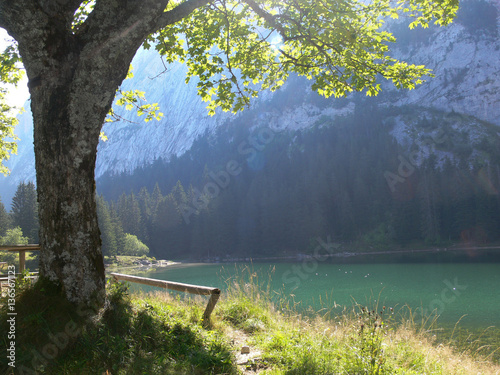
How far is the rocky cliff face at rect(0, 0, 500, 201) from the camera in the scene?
11244cm

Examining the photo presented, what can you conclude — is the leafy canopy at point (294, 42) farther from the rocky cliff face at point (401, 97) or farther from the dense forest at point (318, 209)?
the rocky cliff face at point (401, 97)

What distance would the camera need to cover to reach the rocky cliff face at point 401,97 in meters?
112

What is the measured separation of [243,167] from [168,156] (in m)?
58.3

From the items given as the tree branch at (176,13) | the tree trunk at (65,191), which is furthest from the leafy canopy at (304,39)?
the tree trunk at (65,191)

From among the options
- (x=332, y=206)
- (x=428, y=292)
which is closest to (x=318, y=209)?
(x=332, y=206)

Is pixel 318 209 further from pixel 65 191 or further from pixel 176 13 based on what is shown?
pixel 65 191

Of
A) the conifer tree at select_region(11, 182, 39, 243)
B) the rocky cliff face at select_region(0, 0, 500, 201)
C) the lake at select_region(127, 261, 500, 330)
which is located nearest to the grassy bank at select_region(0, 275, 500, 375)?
the lake at select_region(127, 261, 500, 330)

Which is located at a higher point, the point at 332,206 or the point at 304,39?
the point at 304,39

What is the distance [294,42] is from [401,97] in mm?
129595

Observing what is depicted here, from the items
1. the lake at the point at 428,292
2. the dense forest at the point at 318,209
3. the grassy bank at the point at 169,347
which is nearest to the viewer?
the grassy bank at the point at 169,347

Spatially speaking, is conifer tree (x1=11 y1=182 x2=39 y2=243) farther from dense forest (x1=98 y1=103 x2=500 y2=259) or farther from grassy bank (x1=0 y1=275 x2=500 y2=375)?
grassy bank (x1=0 y1=275 x2=500 y2=375)

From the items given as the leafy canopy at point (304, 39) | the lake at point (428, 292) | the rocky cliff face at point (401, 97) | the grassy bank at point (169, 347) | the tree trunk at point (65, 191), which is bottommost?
the lake at point (428, 292)

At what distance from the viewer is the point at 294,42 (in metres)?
6.49

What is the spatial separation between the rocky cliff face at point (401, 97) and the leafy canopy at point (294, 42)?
92.8m
